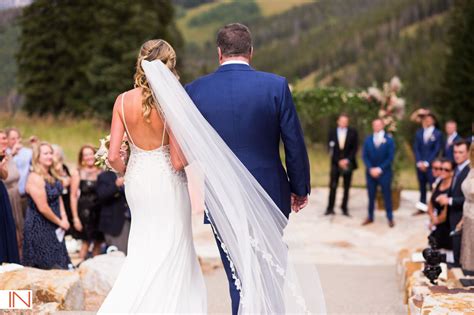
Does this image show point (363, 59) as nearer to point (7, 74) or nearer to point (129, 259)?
point (7, 74)

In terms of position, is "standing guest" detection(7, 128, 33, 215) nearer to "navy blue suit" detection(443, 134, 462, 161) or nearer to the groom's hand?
the groom's hand

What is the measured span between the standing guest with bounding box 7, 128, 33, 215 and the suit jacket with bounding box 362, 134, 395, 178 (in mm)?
6083

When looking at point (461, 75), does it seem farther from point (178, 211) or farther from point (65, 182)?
point (178, 211)

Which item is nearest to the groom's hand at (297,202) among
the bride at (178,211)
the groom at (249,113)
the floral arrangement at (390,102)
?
the groom at (249,113)

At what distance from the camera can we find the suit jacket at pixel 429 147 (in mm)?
15750

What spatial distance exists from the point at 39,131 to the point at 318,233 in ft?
49.2

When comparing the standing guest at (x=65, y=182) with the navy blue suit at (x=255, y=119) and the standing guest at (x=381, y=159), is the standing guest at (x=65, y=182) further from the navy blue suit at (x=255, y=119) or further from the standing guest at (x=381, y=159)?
the standing guest at (x=381, y=159)

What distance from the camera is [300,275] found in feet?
19.3

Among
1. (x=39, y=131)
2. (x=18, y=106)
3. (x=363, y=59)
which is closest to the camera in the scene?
(x=39, y=131)

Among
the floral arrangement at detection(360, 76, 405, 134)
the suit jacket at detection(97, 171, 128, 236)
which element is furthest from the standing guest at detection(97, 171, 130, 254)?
the floral arrangement at detection(360, 76, 405, 134)

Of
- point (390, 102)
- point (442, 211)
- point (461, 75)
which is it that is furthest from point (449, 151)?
point (461, 75)

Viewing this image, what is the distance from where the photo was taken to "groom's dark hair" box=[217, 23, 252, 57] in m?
→ 5.63

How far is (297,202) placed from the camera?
231 inches

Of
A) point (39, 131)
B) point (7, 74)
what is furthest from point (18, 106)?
point (39, 131)
